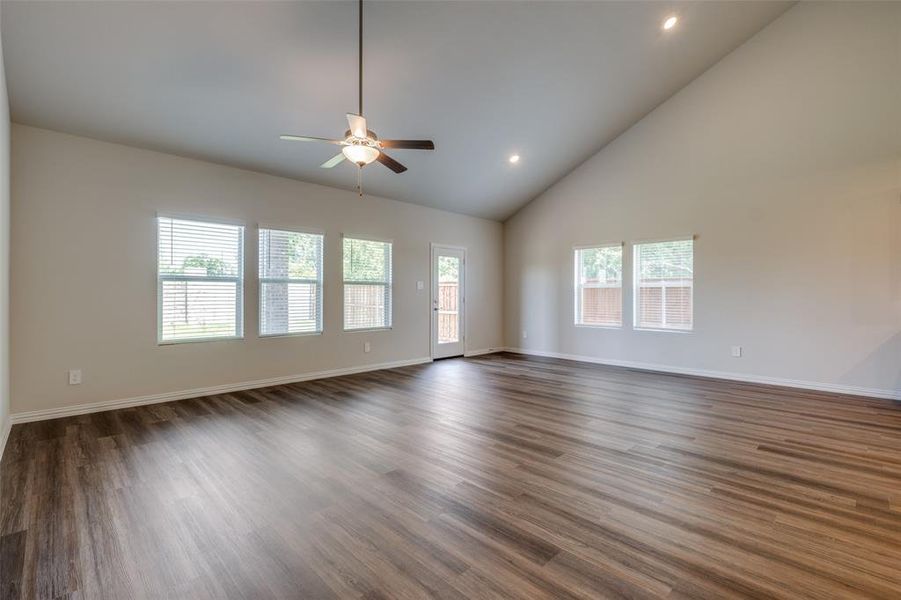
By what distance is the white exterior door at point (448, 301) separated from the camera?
7.23 m

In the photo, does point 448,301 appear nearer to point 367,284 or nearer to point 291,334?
point 367,284

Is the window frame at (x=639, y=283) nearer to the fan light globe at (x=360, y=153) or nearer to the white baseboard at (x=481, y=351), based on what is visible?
the white baseboard at (x=481, y=351)

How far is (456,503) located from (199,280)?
405cm

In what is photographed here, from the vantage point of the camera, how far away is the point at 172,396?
4488 millimetres

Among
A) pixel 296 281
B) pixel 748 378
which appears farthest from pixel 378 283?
pixel 748 378

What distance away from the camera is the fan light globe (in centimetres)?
301

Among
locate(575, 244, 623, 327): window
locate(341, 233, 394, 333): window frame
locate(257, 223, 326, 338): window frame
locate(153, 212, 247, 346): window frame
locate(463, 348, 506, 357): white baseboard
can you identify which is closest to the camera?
locate(153, 212, 247, 346): window frame

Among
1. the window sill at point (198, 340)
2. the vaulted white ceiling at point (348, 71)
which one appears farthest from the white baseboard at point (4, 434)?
the vaulted white ceiling at point (348, 71)

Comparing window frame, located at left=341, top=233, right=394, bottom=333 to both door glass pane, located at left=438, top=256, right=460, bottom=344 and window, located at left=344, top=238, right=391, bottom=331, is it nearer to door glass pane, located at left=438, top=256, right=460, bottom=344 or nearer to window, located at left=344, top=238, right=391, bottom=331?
window, located at left=344, top=238, right=391, bottom=331

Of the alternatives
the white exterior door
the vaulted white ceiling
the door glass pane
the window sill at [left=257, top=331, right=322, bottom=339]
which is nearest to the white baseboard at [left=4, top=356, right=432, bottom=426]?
the window sill at [left=257, top=331, right=322, bottom=339]

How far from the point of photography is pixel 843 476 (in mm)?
2609

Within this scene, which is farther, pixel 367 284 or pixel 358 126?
pixel 367 284

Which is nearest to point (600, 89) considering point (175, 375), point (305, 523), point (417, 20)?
point (417, 20)

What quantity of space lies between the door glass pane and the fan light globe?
419 centimetres
